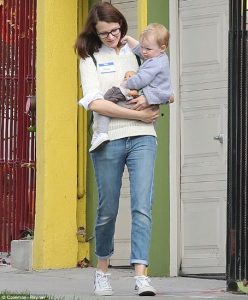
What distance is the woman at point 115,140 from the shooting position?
6355 mm

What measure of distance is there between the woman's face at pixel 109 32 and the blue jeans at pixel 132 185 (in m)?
0.63

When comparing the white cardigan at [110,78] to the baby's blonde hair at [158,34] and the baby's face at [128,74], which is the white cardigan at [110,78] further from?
the baby's blonde hair at [158,34]

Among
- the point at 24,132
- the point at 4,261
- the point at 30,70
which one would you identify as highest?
the point at 30,70

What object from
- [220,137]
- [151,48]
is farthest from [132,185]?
[220,137]

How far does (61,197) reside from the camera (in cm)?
921

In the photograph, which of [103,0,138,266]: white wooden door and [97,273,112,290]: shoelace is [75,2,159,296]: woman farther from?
[103,0,138,266]: white wooden door

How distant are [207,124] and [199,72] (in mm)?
448

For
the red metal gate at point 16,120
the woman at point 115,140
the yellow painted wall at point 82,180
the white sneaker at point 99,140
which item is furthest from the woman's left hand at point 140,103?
the red metal gate at point 16,120

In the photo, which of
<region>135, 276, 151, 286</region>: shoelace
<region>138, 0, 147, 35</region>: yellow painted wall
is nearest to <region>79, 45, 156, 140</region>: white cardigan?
<region>135, 276, 151, 286</region>: shoelace

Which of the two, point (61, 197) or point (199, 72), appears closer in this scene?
point (199, 72)

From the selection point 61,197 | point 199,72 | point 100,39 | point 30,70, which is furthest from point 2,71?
point 100,39

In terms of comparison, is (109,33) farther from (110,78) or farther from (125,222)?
(125,222)

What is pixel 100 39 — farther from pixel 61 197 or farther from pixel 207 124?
pixel 61 197

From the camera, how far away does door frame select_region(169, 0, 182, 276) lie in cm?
847
